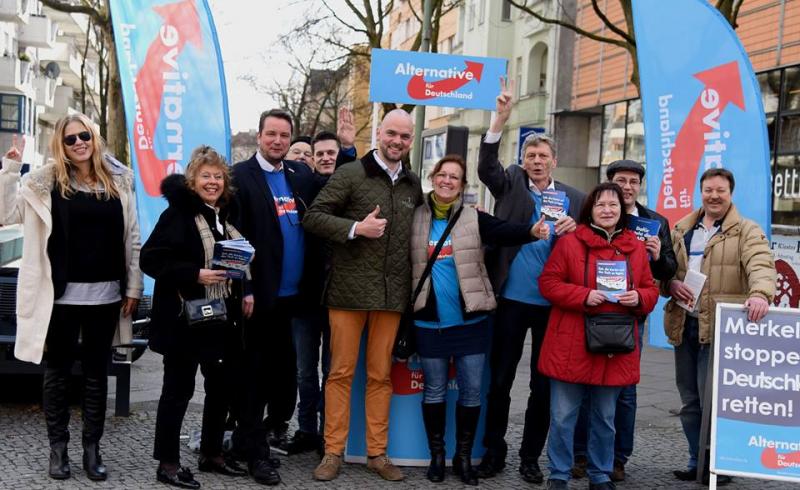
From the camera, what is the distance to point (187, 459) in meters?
5.82

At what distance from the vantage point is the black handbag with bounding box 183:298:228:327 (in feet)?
16.3

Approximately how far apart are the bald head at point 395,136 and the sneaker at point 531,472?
2.04 metres

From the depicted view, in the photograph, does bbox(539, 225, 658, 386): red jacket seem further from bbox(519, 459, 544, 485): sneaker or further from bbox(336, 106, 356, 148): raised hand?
bbox(336, 106, 356, 148): raised hand

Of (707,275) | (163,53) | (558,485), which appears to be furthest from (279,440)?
(163,53)

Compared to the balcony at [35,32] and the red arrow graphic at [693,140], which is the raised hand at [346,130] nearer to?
the red arrow graphic at [693,140]

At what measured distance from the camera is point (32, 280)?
5.10 meters

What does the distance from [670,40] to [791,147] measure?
10.8m

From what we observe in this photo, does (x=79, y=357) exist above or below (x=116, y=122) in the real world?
below

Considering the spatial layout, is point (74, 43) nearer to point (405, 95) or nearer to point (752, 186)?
point (405, 95)

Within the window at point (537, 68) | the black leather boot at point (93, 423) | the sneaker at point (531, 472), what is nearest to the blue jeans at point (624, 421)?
the sneaker at point (531, 472)

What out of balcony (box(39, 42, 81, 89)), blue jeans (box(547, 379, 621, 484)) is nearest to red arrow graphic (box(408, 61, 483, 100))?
blue jeans (box(547, 379, 621, 484))

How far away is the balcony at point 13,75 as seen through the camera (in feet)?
136

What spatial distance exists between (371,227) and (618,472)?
2.25 metres

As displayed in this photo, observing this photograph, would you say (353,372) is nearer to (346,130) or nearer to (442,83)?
(346,130)
